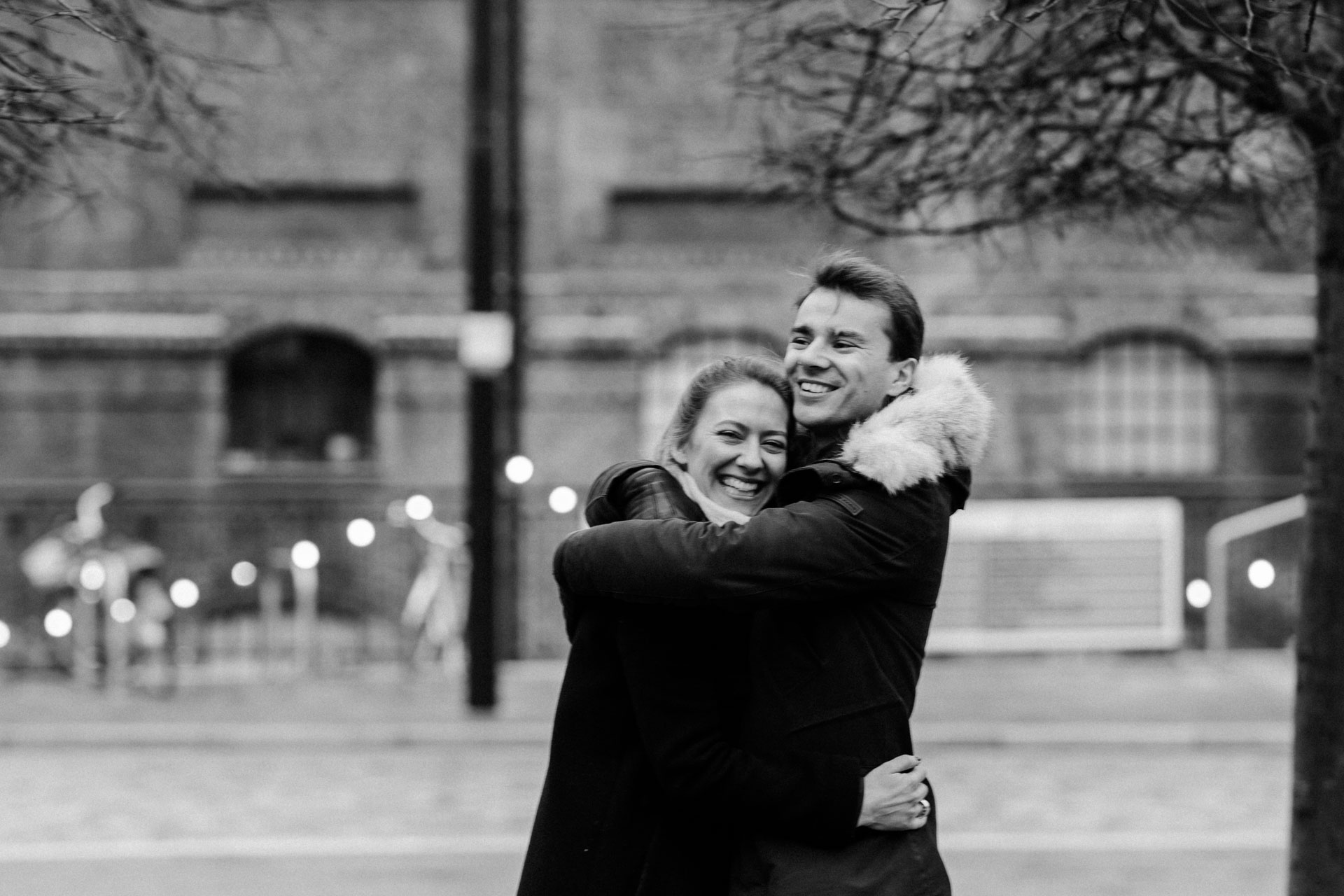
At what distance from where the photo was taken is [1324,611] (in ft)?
15.1

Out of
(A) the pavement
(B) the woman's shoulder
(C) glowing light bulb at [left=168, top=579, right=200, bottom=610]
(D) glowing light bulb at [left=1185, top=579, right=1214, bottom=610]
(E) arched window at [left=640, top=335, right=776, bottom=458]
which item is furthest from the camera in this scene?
(E) arched window at [left=640, top=335, right=776, bottom=458]

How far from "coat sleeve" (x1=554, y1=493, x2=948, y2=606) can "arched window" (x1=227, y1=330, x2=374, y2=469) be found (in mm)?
14315

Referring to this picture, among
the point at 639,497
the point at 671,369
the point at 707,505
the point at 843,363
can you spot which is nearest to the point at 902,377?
the point at 843,363

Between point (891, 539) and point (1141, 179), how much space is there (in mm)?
2399

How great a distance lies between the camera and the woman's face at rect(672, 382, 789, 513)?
3.12 meters

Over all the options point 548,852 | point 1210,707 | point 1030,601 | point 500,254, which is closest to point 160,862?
point 548,852

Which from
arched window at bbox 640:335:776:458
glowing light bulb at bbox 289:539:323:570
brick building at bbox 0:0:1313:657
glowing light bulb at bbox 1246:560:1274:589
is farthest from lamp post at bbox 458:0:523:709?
glowing light bulb at bbox 1246:560:1274:589

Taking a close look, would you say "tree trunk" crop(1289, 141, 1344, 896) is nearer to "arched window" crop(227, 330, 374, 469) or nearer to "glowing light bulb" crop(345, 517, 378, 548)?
"glowing light bulb" crop(345, 517, 378, 548)

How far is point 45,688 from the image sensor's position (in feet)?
42.1

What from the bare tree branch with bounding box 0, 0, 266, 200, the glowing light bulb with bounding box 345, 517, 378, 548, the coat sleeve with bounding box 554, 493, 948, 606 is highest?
the bare tree branch with bounding box 0, 0, 266, 200

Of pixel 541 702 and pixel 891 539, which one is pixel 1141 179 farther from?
pixel 541 702

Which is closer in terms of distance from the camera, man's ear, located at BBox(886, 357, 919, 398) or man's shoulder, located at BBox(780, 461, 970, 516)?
man's shoulder, located at BBox(780, 461, 970, 516)

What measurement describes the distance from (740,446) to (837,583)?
1.24 ft

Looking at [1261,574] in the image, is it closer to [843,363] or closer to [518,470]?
[518,470]
